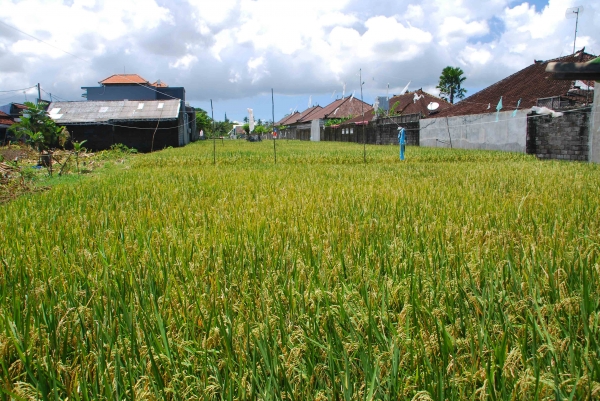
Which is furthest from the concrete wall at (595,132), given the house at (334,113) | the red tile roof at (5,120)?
the house at (334,113)

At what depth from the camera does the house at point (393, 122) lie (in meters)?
27.3

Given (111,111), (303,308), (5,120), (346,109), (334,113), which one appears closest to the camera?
(303,308)

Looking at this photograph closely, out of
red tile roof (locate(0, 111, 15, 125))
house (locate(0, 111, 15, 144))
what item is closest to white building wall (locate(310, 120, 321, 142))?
red tile roof (locate(0, 111, 15, 125))

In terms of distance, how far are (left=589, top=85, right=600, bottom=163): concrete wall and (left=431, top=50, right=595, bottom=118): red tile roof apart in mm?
5692

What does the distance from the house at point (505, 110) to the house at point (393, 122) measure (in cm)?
152

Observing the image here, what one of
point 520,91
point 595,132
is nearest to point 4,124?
point 520,91

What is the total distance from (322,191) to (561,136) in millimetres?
10401

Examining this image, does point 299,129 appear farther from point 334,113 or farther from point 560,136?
point 560,136

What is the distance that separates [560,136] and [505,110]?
6.45 metres

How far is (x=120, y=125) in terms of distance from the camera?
87.9 ft

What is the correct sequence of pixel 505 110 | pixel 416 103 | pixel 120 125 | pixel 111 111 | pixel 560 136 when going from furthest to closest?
pixel 416 103 → pixel 111 111 → pixel 120 125 → pixel 505 110 → pixel 560 136

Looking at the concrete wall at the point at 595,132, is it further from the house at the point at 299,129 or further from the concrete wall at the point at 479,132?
the house at the point at 299,129

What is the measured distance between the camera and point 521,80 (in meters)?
22.0

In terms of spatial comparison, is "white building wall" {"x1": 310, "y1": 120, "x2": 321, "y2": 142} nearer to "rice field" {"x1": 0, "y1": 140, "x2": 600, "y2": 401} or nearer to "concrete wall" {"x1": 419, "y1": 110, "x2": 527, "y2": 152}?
"concrete wall" {"x1": 419, "y1": 110, "x2": 527, "y2": 152}
